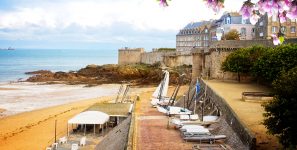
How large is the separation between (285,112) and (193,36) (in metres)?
81.2

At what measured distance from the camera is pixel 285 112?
37.5ft

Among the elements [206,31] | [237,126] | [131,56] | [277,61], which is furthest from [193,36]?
[237,126]

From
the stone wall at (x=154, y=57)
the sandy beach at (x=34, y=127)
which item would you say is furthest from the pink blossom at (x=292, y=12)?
the stone wall at (x=154, y=57)

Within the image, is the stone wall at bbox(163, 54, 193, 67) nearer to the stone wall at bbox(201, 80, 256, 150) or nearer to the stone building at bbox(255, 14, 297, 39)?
the stone building at bbox(255, 14, 297, 39)

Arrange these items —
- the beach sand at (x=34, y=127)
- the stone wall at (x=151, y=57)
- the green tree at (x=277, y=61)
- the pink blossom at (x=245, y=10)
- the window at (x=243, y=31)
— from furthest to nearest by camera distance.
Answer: the stone wall at (x=151, y=57), the window at (x=243, y=31), the green tree at (x=277, y=61), the beach sand at (x=34, y=127), the pink blossom at (x=245, y=10)

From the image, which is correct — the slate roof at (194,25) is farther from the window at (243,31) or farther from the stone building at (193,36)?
the window at (243,31)

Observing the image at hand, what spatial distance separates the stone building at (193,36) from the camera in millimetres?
87812

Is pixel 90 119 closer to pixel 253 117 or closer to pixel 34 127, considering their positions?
pixel 34 127

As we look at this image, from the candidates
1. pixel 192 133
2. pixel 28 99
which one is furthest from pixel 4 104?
Result: pixel 192 133

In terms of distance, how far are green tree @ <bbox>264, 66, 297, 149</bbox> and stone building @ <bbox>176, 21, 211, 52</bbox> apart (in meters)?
73.3

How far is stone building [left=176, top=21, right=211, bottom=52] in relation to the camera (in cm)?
8781

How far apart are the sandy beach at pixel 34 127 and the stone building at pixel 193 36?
54.0 m

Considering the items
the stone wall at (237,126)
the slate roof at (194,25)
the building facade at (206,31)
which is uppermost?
the slate roof at (194,25)

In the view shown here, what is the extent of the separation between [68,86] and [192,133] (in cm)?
4294
